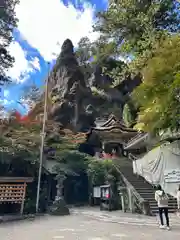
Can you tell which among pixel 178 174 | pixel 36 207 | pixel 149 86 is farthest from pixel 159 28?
pixel 36 207

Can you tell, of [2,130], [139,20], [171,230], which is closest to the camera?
[171,230]

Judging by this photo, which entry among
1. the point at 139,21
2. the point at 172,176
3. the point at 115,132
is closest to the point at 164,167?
the point at 172,176

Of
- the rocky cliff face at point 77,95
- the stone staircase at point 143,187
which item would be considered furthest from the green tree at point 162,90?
the rocky cliff face at point 77,95

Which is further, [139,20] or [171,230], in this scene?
[139,20]

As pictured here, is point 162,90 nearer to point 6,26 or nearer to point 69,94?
Answer: point 6,26

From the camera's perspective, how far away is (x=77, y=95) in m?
35.5

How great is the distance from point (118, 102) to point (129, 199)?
26113mm

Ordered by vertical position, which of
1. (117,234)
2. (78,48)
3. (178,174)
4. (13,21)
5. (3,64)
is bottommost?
(117,234)

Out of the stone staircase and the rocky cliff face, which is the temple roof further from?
the stone staircase

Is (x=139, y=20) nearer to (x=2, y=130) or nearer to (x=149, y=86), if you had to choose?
(x=149, y=86)

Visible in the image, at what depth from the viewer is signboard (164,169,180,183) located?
14367 millimetres

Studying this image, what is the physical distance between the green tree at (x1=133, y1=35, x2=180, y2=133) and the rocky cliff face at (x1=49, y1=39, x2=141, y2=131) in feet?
75.9

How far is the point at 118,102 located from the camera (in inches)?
1551

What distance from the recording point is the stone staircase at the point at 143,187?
1395cm
